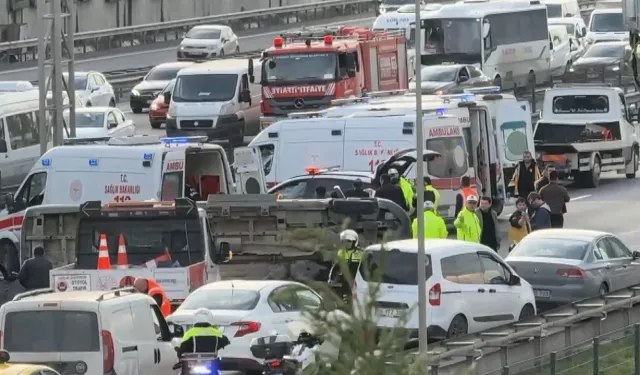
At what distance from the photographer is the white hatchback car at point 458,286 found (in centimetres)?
2009

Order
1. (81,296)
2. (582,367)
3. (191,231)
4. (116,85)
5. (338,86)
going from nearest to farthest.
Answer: (582,367)
(81,296)
(191,231)
(338,86)
(116,85)

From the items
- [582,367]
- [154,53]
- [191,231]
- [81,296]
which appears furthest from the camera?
[154,53]

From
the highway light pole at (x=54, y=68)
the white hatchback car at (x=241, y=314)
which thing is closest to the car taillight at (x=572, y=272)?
the white hatchback car at (x=241, y=314)

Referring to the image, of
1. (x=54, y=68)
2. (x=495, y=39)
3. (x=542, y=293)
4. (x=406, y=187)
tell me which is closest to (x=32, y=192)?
(x=54, y=68)

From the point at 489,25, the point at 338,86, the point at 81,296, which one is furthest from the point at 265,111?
the point at 81,296

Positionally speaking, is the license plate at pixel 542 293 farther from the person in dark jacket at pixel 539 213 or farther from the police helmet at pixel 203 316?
the police helmet at pixel 203 316

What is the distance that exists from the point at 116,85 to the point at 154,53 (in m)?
7.52

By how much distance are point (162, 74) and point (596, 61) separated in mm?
13198

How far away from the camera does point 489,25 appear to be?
51844 mm

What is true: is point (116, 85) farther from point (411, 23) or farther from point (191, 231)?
point (191, 231)

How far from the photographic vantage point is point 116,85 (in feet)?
182

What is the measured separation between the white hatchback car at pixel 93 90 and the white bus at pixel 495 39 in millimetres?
8237

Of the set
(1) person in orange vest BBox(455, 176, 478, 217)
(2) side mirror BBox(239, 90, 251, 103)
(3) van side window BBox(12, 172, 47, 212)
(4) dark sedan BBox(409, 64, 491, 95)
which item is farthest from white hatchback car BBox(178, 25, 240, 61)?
(3) van side window BBox(12, 172, 47, 212)

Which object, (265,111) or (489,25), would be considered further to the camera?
(489,25)
